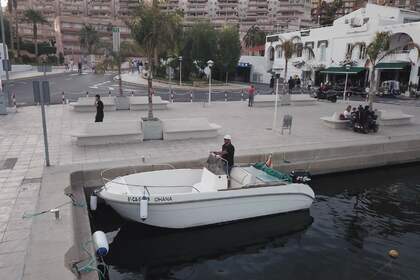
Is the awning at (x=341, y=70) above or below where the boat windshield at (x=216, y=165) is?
above

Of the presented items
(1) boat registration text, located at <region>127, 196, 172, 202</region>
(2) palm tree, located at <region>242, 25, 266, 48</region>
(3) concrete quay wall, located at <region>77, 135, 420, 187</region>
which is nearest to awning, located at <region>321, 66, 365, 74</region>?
(3) concrete quay wall, located at <region>77, 135, 420, 187</region>

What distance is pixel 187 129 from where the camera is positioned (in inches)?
571

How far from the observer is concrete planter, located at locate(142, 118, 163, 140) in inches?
554

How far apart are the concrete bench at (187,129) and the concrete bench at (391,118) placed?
9.72 meters

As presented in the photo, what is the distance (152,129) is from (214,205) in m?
6.42

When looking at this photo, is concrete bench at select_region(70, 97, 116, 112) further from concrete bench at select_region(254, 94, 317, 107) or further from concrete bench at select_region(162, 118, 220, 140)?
concrete bench at select_region(254, 94, 317, 107)

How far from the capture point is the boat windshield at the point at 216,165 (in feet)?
30.3

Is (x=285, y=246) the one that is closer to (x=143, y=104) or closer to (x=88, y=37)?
(x=143, y=104)

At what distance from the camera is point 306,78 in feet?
173

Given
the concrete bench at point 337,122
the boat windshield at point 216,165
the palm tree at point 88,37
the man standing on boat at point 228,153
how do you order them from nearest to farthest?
the boat windshield at point 216,165 < the man standing on boat at point 228,153 < the concrete bench at point 337,122 < the palm tree at point 88,37

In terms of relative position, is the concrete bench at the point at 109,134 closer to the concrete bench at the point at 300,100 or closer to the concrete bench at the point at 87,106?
the concrete bench at the point at 87,106

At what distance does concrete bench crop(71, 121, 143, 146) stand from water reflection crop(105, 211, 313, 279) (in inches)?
205

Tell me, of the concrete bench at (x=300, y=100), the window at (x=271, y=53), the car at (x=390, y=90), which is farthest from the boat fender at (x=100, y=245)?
the window at (x=271, y=53)

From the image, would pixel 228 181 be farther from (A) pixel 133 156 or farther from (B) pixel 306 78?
(B) pixel 306 78
